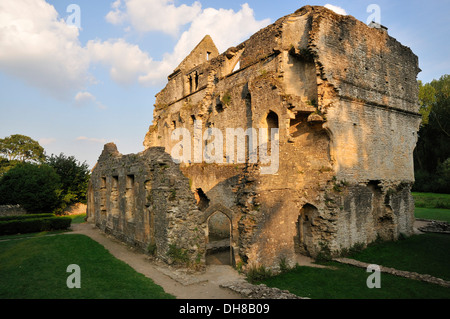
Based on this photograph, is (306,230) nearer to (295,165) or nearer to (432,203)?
(295,165)

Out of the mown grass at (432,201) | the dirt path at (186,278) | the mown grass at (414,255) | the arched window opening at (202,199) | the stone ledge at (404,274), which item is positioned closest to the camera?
the dirt path at (186,278)

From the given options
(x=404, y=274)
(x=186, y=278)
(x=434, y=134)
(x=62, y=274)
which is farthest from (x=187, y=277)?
(x=434, y=134)

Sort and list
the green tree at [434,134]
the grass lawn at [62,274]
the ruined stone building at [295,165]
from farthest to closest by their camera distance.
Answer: the green tree at [434,134], the ruined stone building at [295,165], the grass lawn at [62,274]

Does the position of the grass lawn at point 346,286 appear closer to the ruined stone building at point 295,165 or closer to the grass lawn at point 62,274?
the ruined stone building at point 295,165

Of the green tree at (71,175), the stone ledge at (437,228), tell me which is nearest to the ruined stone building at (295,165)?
the stone ledge at (437,228)

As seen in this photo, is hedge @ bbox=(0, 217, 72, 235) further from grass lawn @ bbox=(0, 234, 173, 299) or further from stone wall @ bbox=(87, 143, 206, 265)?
grass lawn @ bbox=(0, 234, 173, 299)

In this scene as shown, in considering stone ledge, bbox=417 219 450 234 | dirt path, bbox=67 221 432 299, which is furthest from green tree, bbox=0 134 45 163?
stone ledge, bbox=417 219 450 234

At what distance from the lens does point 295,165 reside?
10.8m

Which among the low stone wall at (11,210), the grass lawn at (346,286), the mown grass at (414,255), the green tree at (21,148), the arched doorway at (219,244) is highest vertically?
the green tree at (21,148)

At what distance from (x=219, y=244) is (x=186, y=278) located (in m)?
4.69

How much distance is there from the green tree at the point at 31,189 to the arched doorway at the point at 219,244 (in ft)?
51.9

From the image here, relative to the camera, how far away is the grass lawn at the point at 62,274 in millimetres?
6801
